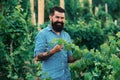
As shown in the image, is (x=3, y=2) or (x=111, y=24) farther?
(x=111, y=24)

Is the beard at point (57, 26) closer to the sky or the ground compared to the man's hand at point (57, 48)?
closer to the sky

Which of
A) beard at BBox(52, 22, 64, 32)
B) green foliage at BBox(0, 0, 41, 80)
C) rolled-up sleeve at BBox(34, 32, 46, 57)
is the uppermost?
beard at BBox(52, 22, 64, 32)

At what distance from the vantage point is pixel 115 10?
806 inches

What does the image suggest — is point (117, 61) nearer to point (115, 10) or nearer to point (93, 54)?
point (93, 54)

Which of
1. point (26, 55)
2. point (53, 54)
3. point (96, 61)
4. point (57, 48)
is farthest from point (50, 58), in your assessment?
point (26, 55)

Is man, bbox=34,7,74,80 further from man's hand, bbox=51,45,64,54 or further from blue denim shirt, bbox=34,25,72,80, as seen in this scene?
man's hand, bbox=51,45,64,54

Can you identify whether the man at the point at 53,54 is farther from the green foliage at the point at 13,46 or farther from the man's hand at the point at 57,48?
the green foliage at the point at 13,46

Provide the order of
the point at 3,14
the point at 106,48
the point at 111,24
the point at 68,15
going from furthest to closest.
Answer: the point at 68,15, the point at 111,24, the point at 3,14, the point at 106,48

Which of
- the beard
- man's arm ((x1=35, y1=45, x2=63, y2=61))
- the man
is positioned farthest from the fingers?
the beard

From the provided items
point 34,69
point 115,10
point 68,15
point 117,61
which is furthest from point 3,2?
point 115,10

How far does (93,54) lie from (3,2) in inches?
96.5

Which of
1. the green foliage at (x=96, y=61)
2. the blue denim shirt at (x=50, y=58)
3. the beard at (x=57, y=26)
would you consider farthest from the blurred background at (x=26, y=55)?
the beard at (x=57, y=26)

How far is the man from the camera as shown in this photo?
4.56m

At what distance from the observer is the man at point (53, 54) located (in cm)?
456
